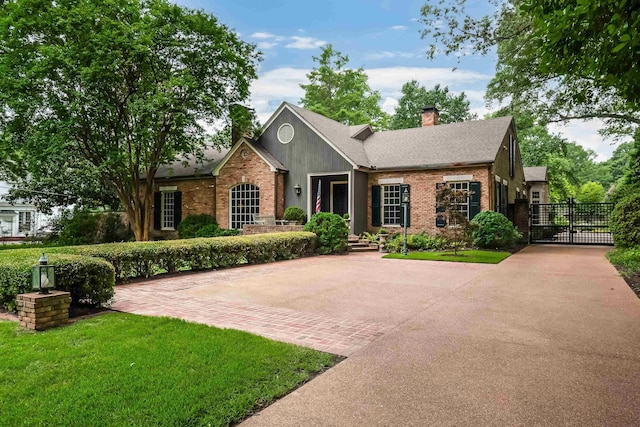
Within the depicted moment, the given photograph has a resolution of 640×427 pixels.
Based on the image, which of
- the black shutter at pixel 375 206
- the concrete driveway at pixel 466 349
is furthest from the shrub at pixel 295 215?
the concrete driveway at pixel 466 349

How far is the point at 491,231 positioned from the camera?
1435cm

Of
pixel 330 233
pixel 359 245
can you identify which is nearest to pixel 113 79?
pixel 330 233

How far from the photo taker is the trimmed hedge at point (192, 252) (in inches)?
313

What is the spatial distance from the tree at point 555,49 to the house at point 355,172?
7.08 ft

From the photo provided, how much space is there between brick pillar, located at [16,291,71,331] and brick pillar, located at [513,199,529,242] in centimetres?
1900

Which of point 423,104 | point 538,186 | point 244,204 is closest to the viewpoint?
point 244,204

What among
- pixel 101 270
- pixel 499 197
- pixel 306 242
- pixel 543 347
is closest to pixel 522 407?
pixel 543 347

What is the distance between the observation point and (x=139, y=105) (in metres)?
13.4

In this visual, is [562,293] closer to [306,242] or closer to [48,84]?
[306,242]

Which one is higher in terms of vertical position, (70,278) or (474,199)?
(474,199)

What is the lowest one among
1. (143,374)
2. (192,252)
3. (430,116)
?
(143,374)

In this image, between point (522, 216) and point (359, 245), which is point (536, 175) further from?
point (359, 245)

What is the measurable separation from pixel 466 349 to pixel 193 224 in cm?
1718

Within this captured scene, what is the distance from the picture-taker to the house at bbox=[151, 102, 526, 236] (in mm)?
16281
